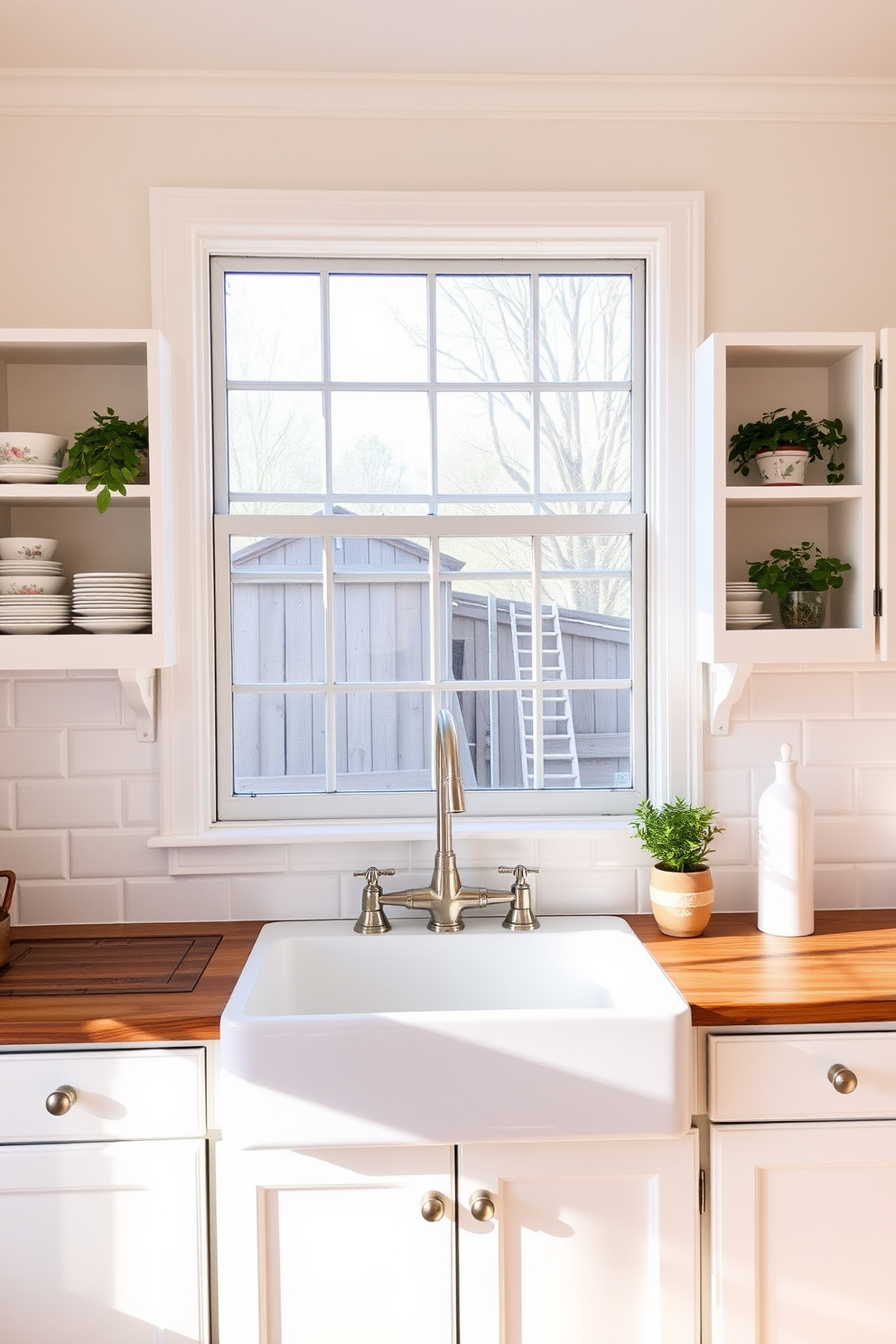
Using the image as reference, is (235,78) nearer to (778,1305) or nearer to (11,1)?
(11,1)

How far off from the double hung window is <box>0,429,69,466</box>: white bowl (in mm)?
381

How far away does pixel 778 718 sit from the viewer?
211 cm

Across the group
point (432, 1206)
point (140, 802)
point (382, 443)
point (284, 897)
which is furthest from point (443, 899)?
point (382, 443)

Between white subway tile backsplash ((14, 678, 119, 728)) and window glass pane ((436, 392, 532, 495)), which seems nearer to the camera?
white subway tile backsplash ((14, 678, 119, 728))

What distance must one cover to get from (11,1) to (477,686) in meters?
1.59

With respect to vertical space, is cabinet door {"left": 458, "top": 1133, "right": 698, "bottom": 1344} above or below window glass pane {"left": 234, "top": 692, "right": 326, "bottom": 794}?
below

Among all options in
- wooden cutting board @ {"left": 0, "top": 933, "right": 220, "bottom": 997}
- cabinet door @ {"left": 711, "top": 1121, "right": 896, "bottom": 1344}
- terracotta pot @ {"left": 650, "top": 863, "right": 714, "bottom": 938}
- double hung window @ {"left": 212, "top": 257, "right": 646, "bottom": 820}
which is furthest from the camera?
double hung window @ {"left": 212, "top": 257, "right": 646, "bottom": 820}

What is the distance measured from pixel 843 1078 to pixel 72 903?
1559 millimetres

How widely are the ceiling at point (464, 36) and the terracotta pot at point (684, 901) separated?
167 cm

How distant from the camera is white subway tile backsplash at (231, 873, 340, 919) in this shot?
2072mm

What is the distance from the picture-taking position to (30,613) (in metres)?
1.82

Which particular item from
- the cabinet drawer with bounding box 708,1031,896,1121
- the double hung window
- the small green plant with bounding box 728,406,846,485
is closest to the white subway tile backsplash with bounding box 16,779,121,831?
the double hung window

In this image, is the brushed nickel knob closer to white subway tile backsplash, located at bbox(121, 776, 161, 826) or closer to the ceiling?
white subway tile backsplash, located at bbox(121, 776, 161, 826)

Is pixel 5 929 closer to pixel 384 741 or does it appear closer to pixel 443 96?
pixel 384 741
